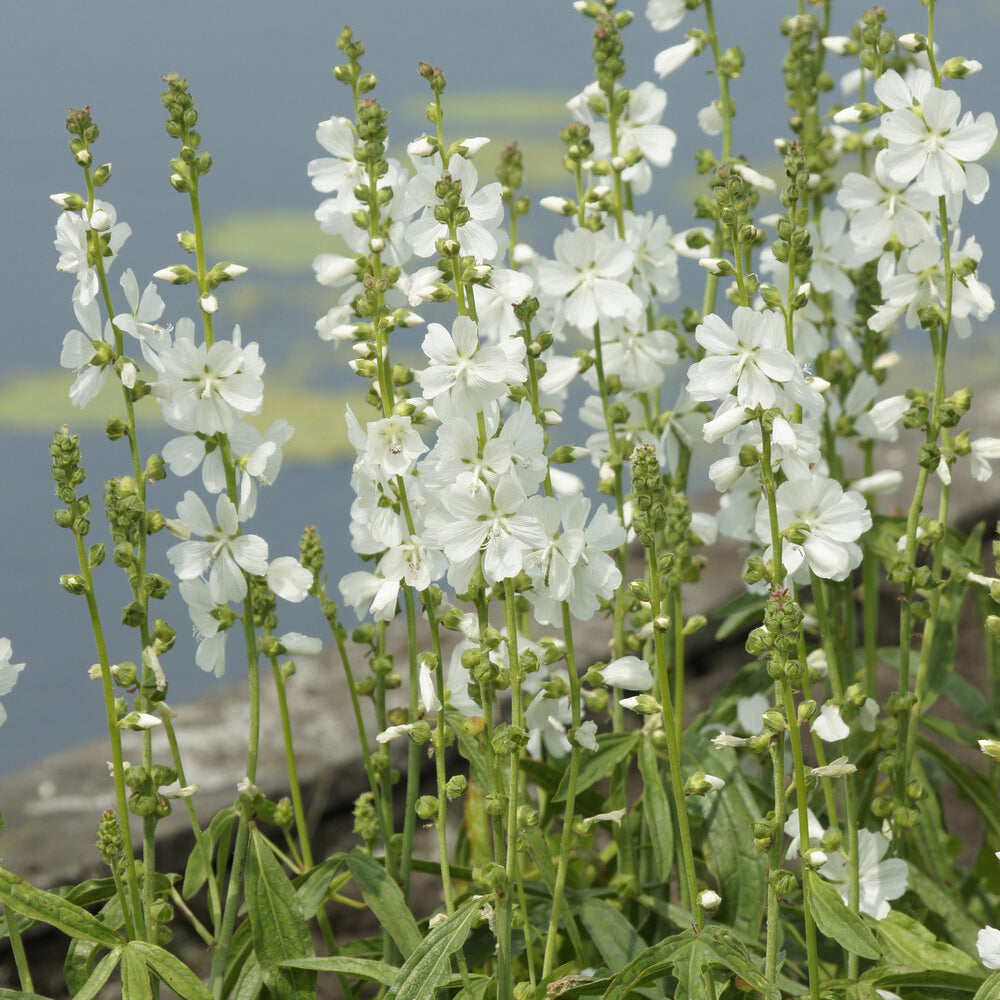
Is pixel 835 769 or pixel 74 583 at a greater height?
pixel 74 583

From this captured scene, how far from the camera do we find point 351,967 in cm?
132

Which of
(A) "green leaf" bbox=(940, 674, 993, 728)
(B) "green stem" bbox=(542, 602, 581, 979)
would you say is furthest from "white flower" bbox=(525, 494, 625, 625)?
(A) "green leaf" bbox=(940, 674, 993, 728)

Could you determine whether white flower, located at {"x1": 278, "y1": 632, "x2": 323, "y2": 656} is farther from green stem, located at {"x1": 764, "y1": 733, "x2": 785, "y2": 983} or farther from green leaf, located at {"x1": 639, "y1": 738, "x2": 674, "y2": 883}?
green stem, located at {"x1": 764, "y1": 733, "x2": 785, "y2": 983}

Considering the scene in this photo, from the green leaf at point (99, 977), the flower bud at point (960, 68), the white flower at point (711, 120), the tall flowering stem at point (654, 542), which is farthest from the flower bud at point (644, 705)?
the white flower at point (711, 120)

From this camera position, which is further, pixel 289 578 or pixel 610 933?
pixel 610 933

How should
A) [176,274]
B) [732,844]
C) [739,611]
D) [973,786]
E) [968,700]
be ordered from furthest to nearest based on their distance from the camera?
1. [968,700]
2. [739,611]
3. [973,786]
4. [732,844]
5. [176,274]

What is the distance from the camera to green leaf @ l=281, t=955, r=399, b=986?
1300 millimetres

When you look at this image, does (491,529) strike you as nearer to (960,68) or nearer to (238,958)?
(238,958)

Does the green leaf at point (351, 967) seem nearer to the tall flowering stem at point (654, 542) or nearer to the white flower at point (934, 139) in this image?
the tall flowering stem at point (654, 542)

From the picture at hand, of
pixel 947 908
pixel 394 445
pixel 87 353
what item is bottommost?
pixel 947 908

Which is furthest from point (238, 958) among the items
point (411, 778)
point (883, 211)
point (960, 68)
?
point (960, 68)

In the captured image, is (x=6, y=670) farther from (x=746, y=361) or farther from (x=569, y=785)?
(x=746, y=361)

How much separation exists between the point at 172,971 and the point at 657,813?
58 centimetres

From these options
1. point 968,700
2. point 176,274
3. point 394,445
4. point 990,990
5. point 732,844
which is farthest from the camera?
point 968,700
